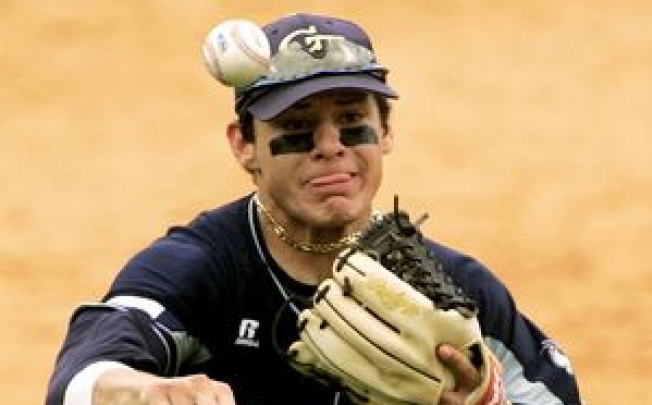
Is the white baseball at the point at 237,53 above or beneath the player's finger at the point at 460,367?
above

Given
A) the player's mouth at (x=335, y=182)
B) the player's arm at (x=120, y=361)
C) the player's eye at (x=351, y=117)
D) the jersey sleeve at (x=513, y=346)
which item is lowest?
the player's arm at (x=120, y=361)

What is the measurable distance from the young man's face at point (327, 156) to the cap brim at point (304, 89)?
0.08 feet

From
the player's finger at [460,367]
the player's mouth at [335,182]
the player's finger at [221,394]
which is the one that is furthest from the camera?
the player's mouth at [335,182]

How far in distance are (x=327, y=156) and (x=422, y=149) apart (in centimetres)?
772

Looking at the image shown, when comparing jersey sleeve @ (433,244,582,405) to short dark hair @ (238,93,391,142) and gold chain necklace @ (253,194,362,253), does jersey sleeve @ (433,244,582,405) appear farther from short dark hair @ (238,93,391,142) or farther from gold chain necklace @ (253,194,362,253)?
short dark hair @ (238,93,391,142)

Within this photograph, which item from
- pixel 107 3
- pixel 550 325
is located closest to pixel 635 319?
pixel 550 325

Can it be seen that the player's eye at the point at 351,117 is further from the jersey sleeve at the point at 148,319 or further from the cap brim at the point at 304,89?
the jersey sleeve at the point at 148,319

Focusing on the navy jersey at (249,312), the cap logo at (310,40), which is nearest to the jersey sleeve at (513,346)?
the navy jersey at (249,312)

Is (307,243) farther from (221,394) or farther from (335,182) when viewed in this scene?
(221,394)

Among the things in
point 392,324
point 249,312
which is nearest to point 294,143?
point 249,312

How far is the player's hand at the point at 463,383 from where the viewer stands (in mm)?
5594

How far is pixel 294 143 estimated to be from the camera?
6.12m

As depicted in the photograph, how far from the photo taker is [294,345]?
232 inches

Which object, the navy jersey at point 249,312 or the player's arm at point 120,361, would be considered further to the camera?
the navy jersey at point 249,312
